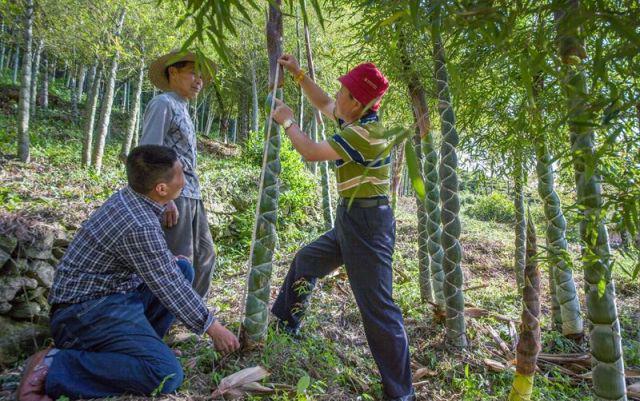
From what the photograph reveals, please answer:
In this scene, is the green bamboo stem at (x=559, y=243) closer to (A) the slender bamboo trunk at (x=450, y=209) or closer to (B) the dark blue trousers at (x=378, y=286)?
(A) the slender bamboo trunk at (x=450, y=209)

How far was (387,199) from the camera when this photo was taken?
2541mm

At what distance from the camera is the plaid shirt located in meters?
2.21

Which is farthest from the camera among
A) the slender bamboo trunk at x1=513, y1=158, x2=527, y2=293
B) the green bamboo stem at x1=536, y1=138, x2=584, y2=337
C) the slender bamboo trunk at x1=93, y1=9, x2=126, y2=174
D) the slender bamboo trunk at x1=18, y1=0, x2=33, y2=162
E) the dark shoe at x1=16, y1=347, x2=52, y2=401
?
the slender bamboo trunk at x1=93, y1=9, x2=126, y2=174

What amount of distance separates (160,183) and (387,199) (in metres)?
1.40

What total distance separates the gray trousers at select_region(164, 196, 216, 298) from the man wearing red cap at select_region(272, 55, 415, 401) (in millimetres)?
1102

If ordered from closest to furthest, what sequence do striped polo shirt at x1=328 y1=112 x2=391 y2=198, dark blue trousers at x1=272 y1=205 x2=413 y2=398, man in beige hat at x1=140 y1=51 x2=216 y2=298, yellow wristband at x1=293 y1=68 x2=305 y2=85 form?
striped polo shirt at x1=328 y1=112 x2=391 y2=198 → dark blue trousers at x1=272 y1=205 x2=413 y2=398 → yellow wristband at x1=293 y1=68 x2=305 y2=85 → man in beige hat at x1=140 y1=51 x2=216 y2=298

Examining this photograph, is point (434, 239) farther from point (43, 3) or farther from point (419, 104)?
point (43, 3)

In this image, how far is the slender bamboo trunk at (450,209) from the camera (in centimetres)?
317

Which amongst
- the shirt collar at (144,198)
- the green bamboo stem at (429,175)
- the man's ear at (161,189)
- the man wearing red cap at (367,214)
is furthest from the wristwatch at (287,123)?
the green bamboo stem at (429,175)

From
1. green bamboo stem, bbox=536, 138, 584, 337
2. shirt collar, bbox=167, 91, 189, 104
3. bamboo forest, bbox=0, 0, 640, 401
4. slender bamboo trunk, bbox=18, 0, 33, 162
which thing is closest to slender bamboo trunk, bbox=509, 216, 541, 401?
bamboo forest, bbox=0, 0, 640, 401

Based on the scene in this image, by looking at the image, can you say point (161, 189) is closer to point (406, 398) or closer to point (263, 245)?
point (263, 245)

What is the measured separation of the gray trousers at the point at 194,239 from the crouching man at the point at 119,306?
1.78ft

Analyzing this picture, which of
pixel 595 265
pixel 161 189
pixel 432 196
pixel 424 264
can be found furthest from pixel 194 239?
pixel 595 265

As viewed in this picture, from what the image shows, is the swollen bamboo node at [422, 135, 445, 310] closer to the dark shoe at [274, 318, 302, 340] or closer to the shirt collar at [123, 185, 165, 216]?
the dark shoe at [274, 318, 302, 340]
